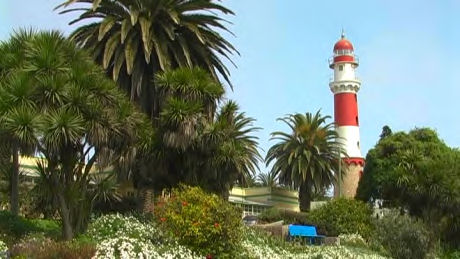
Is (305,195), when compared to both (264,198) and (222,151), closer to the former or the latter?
Result: (264,198)

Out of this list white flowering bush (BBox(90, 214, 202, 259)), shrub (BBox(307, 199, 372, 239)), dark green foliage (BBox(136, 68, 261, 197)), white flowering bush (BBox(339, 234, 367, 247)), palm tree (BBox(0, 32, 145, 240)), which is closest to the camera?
white flowering bush (BBox(90, 214, 202, 259))

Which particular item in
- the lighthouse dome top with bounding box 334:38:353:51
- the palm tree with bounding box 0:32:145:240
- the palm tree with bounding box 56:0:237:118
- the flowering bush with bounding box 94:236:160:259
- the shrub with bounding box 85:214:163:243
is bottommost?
the flowering bush with bounding box 94:236:160:259

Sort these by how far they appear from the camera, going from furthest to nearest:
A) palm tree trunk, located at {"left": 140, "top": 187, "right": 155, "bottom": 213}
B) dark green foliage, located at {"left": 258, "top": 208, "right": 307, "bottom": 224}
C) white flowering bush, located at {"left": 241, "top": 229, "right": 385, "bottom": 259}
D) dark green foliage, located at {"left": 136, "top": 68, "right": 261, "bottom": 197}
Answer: dark green foliage, located at {"left": 258, "top": 208, "right": 307, "bottom": 224} → palm tree trunk, located at {"left": 140, "top": 187, "right": 155, "bottom": 213} → dark green foliage, located at {"left": 136, "top": 68, "right": 261, "bottom": 197} → white flowering bush, located at {"left": 241, "top": 229, "right": 385, "bottom": 259}

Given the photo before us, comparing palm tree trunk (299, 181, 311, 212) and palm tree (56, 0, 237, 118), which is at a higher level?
palm tree (56, 0, 237, 118)

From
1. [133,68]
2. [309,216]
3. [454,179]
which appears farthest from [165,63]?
[454,179]

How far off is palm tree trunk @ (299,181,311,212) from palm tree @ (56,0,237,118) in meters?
24.8

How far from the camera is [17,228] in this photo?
71.2 ft

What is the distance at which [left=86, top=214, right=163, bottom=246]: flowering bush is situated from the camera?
20.4 m

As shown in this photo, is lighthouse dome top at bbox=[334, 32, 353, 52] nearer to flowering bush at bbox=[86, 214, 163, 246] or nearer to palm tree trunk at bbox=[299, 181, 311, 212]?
palm tree trunk at bbox=[299, 181, 311, 212]

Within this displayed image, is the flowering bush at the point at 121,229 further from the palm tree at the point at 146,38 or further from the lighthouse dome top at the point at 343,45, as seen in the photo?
the lighthouse dome top at the point at 343,45

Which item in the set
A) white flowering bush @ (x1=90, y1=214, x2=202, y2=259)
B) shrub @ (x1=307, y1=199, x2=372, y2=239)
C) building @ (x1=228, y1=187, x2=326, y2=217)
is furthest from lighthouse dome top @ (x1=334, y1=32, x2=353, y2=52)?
white flowering bush @ (x1=90, y1=214, x2=202, y2=259)

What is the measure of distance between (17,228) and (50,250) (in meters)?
5.42

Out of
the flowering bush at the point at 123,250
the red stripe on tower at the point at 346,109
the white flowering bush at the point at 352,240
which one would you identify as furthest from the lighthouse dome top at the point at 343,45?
the flowering bush at the point at 123,250

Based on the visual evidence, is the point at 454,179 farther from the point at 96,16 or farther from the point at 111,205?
the point at 96,16
